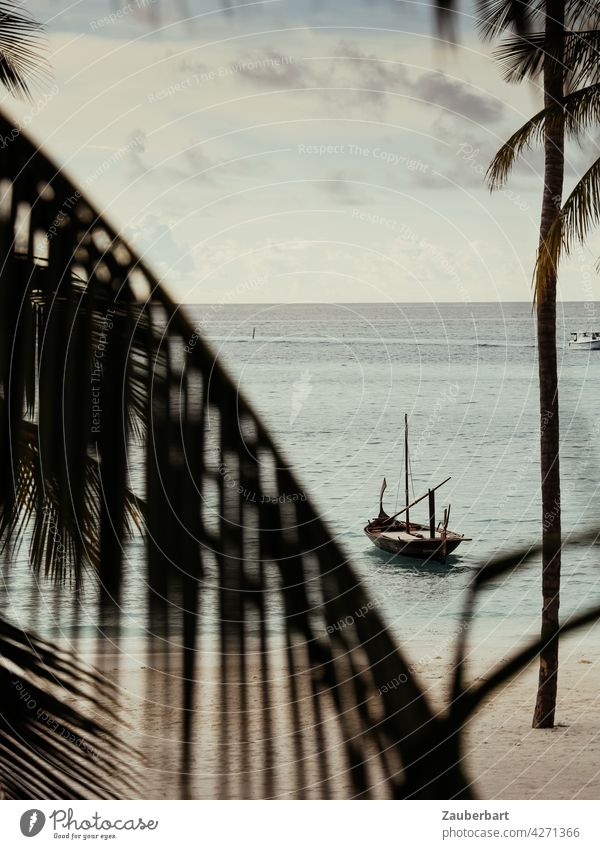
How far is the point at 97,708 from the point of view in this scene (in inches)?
385

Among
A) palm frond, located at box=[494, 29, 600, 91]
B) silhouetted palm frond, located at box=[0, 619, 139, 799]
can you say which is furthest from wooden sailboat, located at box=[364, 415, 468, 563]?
palm frond, located at box=[494, 29, 600, 91]

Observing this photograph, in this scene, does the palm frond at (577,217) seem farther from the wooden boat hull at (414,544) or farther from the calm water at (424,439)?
the wooden boat hull at (414,544)

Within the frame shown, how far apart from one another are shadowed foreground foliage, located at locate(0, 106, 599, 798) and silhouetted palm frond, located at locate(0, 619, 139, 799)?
0.02 meters

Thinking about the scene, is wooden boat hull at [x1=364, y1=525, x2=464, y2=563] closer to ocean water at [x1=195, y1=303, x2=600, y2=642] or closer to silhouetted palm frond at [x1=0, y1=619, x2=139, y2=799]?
ocean water at [x1=195, y1=303, x2=600, y2=642]

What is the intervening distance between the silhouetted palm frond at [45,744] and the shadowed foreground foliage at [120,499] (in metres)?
0.02

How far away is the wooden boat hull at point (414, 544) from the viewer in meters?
20.6

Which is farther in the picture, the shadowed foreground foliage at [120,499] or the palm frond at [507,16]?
the palm frond at [507,16]

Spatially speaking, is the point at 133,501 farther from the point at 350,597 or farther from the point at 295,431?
the point at 295,431

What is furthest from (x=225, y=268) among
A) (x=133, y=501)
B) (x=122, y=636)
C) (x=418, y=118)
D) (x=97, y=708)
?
(x=133, y=501)

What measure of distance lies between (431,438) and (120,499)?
31550 millimetres

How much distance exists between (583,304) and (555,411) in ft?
242

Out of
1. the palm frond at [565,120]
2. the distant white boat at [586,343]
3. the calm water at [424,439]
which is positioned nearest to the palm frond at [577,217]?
the palm frond at [565,120]

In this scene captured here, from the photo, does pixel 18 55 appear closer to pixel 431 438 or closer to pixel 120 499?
pixel 120 499

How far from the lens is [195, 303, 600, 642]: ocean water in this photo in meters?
20.3
